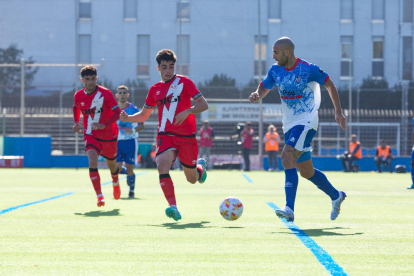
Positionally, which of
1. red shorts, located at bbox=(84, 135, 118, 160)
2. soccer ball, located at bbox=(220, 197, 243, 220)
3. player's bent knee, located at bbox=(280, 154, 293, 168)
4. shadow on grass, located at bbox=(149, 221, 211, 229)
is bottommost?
shadow on grass, located at bbox=(149, 221, 211, 229)

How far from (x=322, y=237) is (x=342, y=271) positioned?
1.49m

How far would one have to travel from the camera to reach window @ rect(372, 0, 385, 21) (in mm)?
32688

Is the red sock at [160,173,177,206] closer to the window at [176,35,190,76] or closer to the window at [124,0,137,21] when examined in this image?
the window at [176,35,190,76]

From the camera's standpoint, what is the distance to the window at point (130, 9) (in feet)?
106

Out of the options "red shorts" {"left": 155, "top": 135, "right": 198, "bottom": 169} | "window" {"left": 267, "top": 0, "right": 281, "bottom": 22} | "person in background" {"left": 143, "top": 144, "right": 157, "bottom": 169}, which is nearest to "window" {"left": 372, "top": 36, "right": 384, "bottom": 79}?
"window" {"left": 267, "top": 0, "right": 281, "bottom": 22}

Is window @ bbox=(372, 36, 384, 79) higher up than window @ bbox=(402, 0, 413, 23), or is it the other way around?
window @ bbox=(402, 0, 413, 23)

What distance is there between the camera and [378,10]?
32.8 m

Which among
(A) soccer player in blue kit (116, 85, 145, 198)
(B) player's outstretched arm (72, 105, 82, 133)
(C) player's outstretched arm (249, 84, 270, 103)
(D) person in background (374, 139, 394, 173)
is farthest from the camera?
(D) person in background (374, 139, 394, 173)

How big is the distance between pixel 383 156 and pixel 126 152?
50.6 feet

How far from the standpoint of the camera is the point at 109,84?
90.8 ft

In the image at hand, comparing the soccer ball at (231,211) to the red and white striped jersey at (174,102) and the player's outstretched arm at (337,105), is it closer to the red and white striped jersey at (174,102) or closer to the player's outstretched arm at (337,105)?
the red and white striped jersey at (174,102)

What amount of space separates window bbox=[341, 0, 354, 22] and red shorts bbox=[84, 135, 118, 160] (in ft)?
87.5

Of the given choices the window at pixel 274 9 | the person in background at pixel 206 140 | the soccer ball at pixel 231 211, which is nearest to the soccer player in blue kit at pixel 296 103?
the soccer ball at pixel 231 211

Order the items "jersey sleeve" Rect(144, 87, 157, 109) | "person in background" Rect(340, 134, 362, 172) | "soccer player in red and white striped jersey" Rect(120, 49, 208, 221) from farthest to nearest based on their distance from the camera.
Answer: "person in background" Rect(340, 134, 362, 172) < "jersey sleeve" Rect(144, 87, 157, 109) < "soccer player in red and white striped jersey" Rect(120, 49, 208, 221)
